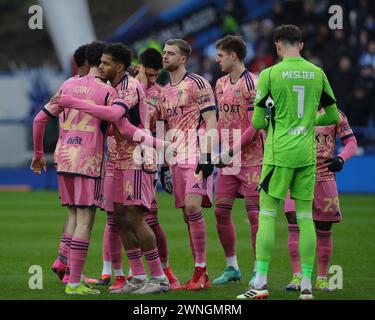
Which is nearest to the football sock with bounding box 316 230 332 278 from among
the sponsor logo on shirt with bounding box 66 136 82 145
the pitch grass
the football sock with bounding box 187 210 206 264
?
the pitch grass

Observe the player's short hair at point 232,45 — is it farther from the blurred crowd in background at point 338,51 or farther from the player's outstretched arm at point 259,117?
the blurred crowd in background at point 338,51

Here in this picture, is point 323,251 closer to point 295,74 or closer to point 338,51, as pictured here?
point 295,74

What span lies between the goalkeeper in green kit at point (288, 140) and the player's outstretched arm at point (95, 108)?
1.26m

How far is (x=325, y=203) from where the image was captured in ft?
35.0

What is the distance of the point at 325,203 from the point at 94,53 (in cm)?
279

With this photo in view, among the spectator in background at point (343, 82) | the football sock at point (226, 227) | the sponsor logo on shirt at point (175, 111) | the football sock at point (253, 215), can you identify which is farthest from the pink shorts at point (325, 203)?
the spectator in background at point (343, 82)

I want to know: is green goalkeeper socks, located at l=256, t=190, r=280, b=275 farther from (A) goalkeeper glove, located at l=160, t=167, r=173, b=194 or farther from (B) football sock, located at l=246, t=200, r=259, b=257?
(A) goalkeeper glove, located at l=160, t=167, r=173, b=194

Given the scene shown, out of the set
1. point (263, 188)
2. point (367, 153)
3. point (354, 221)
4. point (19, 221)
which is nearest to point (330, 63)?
point (367, 153)

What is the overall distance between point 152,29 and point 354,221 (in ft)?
38.0

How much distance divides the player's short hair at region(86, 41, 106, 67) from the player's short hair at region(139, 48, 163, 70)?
996 mm

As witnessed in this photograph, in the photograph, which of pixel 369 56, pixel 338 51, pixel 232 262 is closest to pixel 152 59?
pixel 232 262

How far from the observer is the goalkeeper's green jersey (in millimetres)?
9281

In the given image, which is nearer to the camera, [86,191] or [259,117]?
[259,117]

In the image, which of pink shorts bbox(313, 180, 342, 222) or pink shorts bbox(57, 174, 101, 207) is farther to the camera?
pink shorts bbox(313, 180, 342, 222)
